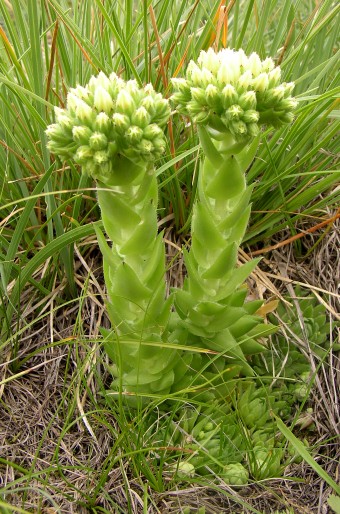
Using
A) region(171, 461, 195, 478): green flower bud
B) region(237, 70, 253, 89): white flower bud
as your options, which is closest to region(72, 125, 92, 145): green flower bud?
region(237, 70, 253, 89): white flower bud

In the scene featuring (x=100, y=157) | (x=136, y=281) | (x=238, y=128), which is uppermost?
(x=238, y=128)

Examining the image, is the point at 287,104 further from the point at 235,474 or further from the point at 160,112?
the point at 235,474

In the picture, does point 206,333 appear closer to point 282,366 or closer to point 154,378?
point 154,378

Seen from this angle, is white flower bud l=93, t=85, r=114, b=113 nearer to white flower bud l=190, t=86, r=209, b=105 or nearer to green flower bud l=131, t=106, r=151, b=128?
green flower bud l=131, t=106, r=151, b=128

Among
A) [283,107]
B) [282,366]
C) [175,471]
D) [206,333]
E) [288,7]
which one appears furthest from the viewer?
[288,7]

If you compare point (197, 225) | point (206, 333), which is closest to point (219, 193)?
point (197, 225)

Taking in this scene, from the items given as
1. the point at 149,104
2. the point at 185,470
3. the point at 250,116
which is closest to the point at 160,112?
the point at 149,104
